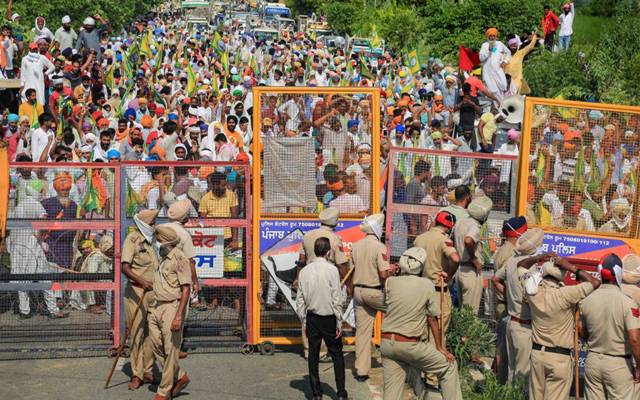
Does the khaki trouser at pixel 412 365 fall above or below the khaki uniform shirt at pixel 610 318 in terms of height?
below

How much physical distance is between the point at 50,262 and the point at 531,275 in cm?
561

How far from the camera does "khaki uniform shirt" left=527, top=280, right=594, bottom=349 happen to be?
31.6ft

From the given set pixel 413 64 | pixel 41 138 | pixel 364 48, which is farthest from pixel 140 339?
pixel 364 48

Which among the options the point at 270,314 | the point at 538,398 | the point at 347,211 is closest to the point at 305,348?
the point at 270,314

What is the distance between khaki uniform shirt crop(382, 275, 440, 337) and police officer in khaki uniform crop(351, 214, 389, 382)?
1778 millimetres

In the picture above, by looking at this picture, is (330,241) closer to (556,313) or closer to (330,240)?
(330,240)

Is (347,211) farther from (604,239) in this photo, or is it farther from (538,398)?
(538,398)

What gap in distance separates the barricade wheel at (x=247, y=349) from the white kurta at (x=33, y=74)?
10.4 metres

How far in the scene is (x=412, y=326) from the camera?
9727mm

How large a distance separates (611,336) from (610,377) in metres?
0.36

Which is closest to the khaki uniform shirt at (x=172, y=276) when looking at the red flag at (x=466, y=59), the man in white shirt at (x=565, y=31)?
the red flag at (x=466, y=59)

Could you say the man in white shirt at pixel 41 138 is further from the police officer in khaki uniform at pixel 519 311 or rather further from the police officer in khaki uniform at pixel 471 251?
the police officer in khaki uniform at pixel 519 311

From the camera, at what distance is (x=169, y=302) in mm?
10758

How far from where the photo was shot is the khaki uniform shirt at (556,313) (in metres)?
9.64
